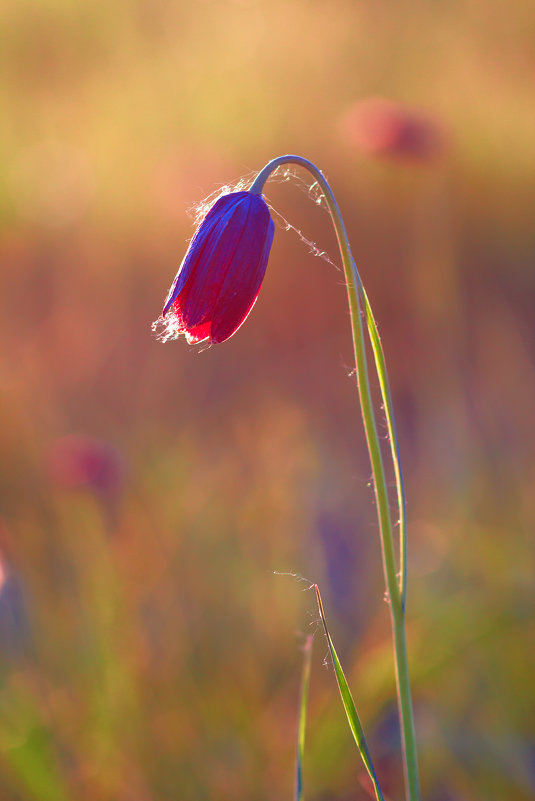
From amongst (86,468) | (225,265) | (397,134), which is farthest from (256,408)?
(225,265)

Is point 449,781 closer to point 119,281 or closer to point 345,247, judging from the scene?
point 345,247

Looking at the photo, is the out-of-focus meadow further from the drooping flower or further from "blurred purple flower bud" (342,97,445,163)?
the drooping flower

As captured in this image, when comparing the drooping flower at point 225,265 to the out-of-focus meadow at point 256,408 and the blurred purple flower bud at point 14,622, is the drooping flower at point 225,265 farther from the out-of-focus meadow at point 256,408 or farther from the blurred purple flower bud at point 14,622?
the blurred purple flower bud at point 14,622

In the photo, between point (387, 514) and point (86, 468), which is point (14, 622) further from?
point (387, 514)

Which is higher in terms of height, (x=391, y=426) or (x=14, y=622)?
(x=14, y=622)

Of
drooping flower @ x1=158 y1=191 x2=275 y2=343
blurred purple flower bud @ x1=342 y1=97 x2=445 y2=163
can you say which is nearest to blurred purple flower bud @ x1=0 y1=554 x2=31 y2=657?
drooping flower @ x1=158 y1=191 x2=275 y2=343

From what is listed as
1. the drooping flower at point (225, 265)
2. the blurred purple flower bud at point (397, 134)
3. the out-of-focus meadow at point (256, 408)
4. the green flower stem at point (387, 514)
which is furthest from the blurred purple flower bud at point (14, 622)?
the blurred purple flower bud at point (397, 134)

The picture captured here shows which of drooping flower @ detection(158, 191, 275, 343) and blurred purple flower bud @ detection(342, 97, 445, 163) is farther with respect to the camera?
blurred purple flower bud @ detection(342, 97, 445, 163)

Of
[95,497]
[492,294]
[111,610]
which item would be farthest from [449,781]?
[492,294]
